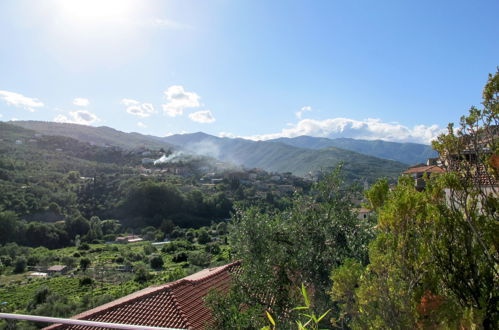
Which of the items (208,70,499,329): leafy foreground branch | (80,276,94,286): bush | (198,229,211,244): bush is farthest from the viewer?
(198,229,211,244): bush

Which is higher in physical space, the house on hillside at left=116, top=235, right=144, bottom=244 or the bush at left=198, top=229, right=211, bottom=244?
the bush at left=198, top=229, right=211, bottom=244

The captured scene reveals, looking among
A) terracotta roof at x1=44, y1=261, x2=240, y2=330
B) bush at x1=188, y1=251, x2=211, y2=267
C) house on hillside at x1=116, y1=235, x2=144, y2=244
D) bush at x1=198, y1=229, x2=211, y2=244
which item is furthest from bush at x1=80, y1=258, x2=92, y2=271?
terracotta roof at x1=44, y1=261, x2=240, y2=330

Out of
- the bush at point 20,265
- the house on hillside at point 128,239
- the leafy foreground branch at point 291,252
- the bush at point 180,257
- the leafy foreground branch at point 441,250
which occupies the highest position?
the leafy foreground branch at point 441,250

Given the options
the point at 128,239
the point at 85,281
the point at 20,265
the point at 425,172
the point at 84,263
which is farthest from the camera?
the point at 128,239

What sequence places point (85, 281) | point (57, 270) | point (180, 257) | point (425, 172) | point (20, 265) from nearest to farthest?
1. point (425, 172)
2. point (85, 281)
3. point (57, 270)
4. point (20, 265)
5. point (180, 257)

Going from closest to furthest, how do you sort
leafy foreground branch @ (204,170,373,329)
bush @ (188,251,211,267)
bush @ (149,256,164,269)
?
leafy foreground branch @ (204,170,373,329)
bush @ (188,251,211,267)
bush @ (149,256,164,269)

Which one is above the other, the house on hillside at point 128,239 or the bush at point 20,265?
the bush at point 20,265

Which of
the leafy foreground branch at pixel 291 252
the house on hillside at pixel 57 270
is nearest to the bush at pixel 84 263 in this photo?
the house on hillside at pixel 57 270

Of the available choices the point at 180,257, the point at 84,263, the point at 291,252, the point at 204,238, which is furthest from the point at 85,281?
the point at 291,252

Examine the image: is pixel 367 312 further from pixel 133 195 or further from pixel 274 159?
pixel 274 159

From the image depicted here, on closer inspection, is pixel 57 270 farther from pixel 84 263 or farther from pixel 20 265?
pixel 20 265

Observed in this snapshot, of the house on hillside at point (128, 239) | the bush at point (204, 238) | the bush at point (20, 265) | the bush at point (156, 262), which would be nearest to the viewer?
the bush at point (156, 262)

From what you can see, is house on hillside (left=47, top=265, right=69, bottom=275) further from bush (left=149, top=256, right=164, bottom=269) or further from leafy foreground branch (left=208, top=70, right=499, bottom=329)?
leafy foreground branch (left=208, top=70, right=499, bottom=329)

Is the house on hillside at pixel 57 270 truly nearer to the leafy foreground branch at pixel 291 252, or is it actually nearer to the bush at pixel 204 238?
the bush at pixel 204 238
